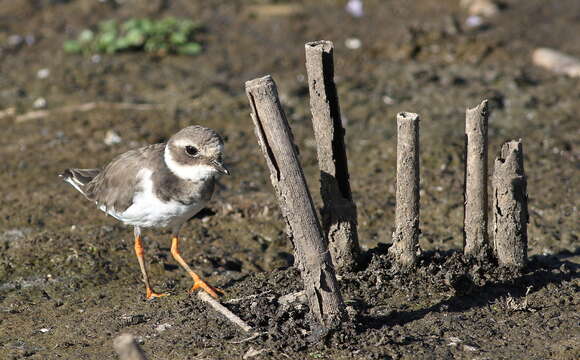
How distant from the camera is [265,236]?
718cm

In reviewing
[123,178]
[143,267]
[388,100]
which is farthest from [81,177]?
[388,100]

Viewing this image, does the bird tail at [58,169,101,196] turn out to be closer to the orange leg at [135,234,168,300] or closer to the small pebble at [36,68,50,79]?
the orange leg at [135,234,168,300]

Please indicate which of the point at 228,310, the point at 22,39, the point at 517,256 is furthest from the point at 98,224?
the point at 22,39

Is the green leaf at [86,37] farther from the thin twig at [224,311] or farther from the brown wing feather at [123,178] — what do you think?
the thin twig at [224,311]

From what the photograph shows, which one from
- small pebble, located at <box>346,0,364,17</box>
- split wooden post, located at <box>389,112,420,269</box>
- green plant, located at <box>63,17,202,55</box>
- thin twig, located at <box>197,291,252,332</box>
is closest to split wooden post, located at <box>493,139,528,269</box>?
split wooden post, located at <box>389,112,420,269</box>

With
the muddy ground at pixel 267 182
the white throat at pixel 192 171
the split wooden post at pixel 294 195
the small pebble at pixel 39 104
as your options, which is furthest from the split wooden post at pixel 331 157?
the small pebble at pixel 39 104

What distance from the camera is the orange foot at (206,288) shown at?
231 inches

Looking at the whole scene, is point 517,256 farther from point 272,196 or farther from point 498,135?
point 498,135

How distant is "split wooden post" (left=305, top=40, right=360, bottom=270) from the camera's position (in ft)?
16.7

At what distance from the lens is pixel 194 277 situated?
20.3 feet

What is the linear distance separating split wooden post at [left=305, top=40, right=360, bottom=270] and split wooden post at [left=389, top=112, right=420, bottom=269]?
31cm

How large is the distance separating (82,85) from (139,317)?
5333mm

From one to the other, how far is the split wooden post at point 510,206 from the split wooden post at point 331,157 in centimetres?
100

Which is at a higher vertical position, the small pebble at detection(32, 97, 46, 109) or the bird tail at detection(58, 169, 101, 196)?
the bird tail at detection(58, 169, 101, 196)
